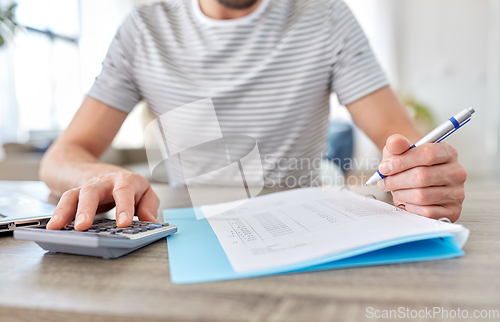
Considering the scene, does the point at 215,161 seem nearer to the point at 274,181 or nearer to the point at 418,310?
the point at 274,181

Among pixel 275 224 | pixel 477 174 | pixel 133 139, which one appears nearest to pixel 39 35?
pixel 133 139

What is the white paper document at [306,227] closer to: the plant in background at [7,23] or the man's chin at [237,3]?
the man's chin at [237,3]

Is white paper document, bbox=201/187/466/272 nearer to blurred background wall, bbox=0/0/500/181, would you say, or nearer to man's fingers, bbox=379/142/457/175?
man's fingers, bbox=379/142/457/175

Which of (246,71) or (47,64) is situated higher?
(246,71)

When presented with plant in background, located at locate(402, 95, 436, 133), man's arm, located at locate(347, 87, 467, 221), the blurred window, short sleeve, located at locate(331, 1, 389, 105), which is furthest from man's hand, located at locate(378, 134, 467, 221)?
the blurred window

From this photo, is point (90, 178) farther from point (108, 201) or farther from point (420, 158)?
point (420, 158)

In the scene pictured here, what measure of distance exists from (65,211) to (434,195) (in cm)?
43

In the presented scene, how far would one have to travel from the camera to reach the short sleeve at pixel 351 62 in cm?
87

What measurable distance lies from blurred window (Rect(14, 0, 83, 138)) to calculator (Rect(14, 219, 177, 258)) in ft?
13.2

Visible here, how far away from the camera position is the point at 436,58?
4180 mm

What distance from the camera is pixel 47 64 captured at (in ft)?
14.9

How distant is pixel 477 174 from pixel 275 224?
4.39 meters

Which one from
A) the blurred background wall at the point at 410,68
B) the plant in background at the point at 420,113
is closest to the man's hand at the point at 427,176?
the blurred background wall at the point at 410,68

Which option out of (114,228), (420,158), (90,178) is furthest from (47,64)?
(420,158)
